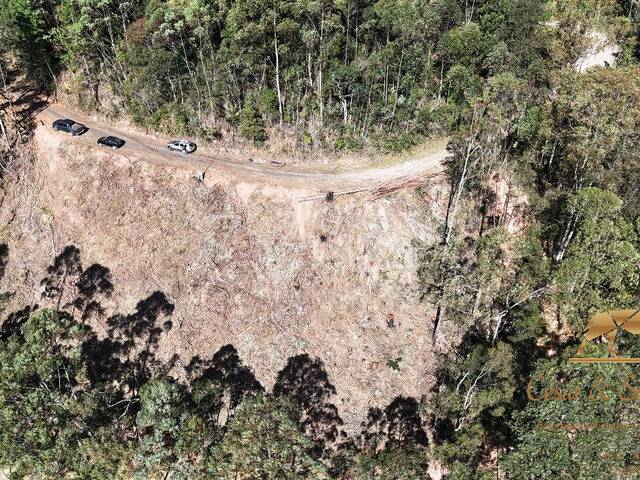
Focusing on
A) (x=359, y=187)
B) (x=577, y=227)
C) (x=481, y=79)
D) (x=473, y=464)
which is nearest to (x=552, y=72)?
(x=481, y=79)

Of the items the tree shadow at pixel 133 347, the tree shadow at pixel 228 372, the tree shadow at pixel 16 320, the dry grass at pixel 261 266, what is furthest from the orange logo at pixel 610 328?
the tree shadow at pixel 16 320

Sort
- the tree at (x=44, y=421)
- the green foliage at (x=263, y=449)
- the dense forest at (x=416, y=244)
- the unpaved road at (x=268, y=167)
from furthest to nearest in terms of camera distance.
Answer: the unpaved road at (x=268, y=167), the dense forest at (x=416, y=244), the green foliage at (x=263, y=449), the tree at (x=44, y=421)

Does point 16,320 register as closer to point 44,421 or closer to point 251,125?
point 44,421

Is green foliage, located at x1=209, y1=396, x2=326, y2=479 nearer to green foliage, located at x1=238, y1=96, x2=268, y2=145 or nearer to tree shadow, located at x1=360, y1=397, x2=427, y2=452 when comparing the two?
tree shadow, located at x1=360, y1=397, x2=427, y2=452

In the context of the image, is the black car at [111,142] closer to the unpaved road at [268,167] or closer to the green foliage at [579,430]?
the unpaved road at [268,167]

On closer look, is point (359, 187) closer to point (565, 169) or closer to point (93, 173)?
point (565, 169)

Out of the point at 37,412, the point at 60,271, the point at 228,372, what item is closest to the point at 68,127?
the point at 60,271

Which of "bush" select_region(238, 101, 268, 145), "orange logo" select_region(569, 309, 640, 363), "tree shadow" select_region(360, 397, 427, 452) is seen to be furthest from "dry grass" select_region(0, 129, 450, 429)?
"orange logo" select_region(569, 309, 640, 363)
